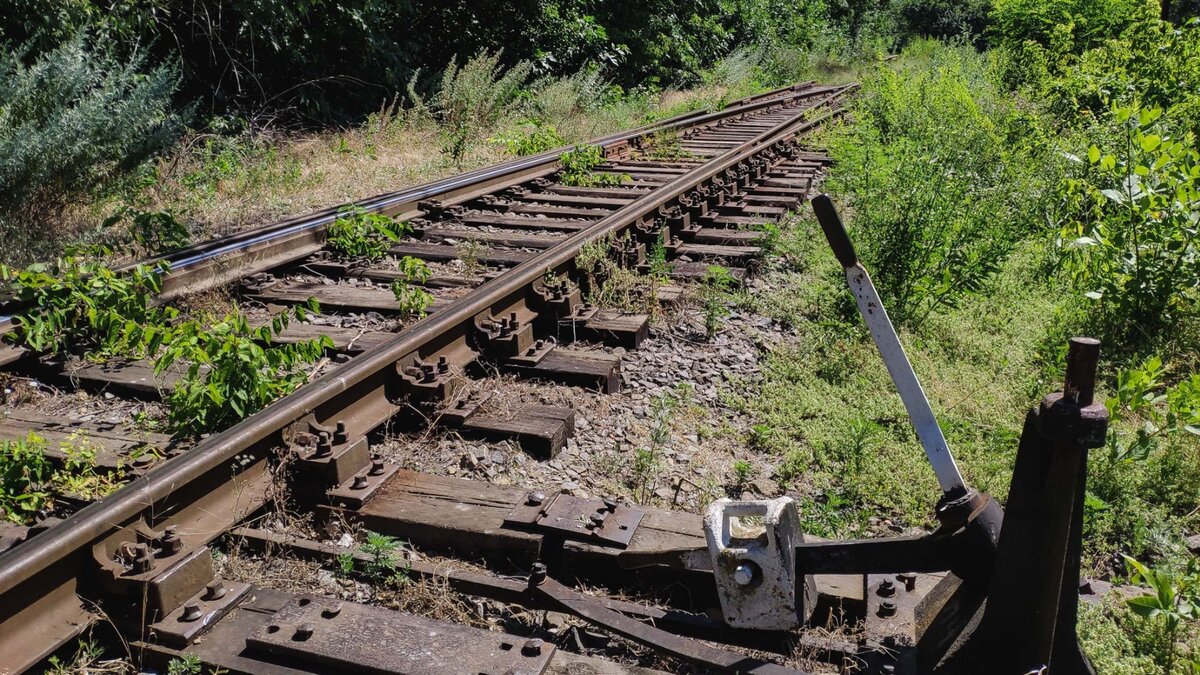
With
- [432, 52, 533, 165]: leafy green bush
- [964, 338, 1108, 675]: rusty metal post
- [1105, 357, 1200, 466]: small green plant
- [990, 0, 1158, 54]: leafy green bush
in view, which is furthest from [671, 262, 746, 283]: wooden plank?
[990, 0, 1158, 54]: leafy green bush

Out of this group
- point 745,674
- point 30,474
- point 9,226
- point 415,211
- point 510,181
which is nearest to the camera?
point 745,674

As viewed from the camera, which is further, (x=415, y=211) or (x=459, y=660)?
(x=415, y=211)

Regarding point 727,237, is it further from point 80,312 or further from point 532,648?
point 532,648

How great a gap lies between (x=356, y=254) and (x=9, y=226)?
248cm

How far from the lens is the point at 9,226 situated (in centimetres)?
633

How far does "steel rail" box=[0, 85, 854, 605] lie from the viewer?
2.34 meters

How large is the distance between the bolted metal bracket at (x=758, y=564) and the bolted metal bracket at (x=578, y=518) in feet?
1.50

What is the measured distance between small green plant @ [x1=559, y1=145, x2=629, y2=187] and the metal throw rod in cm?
629

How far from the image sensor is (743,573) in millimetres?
2312

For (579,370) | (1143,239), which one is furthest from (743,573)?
(1143,239)

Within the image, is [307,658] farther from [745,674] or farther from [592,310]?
[592,310]

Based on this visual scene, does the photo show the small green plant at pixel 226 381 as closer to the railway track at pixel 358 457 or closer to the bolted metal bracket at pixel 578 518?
the railway track at pixel 358 457

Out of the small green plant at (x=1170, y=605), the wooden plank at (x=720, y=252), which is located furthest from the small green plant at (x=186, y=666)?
the wooden plank at (x=720, y=252)

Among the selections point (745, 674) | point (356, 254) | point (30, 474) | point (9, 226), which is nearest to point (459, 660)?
point (745, 674)
